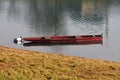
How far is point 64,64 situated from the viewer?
58.7 feet

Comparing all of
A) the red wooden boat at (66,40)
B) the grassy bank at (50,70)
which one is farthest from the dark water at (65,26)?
the grassy bank at (50,70)

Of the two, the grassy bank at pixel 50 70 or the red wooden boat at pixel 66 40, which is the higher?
the grassy bank at pixel 50 70

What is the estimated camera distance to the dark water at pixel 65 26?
49.4 m

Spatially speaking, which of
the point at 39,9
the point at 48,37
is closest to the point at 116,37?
the point at 48,37

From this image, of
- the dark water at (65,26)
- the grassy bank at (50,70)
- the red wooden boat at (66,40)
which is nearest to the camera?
the grassy bank at (50,70)

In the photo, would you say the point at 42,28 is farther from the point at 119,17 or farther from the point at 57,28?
the point at 119,17

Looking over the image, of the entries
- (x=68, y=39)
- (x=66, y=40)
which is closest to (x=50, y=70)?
(x=66, y=40)

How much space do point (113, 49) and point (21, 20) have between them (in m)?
30.2

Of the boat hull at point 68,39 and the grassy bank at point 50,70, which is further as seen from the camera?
the boat hull at point 68,39

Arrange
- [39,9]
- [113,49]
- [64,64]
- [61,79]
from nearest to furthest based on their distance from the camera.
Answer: [61,79], [64,64], [113,49], [39,9]

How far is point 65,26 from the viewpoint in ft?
218

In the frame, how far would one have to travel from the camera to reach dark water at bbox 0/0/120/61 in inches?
1945

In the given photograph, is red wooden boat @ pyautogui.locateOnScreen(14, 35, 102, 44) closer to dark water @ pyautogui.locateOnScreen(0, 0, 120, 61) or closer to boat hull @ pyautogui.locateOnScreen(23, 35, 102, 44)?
boat hull @ pyautogui.locateOnScreen(23, 35, 102, 44)

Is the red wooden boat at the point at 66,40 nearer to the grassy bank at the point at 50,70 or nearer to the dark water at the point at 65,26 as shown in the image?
the dark water at the point at 65,26
